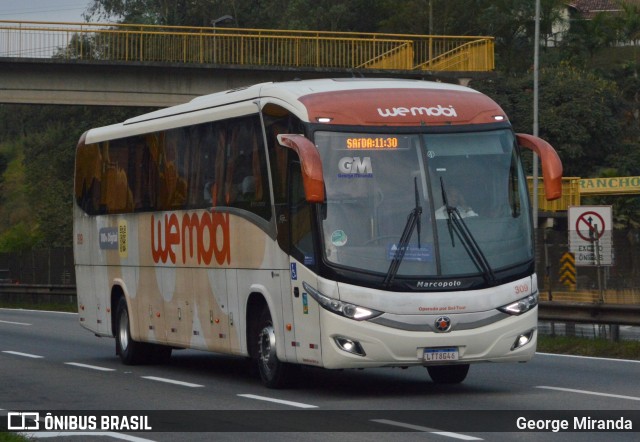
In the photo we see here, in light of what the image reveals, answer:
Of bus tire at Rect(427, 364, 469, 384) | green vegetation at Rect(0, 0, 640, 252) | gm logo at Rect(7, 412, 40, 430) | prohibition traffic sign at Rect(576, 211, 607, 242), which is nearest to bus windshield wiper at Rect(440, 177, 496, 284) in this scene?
bus tire at Rect(427, 364, 469, 384)

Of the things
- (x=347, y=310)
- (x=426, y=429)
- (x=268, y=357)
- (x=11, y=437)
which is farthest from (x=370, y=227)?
(x=11, y=437)

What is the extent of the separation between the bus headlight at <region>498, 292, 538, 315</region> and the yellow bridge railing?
30.5 m

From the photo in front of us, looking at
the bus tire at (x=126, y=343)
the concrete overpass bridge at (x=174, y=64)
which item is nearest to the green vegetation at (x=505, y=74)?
the concrete overpass bridge at (x=174, y=64)

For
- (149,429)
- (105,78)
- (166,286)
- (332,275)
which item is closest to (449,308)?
(332,275)

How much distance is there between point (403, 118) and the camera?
15.0 meters

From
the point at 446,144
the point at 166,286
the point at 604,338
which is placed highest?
the point at 446,144

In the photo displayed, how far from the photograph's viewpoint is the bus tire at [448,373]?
1619 centimetres

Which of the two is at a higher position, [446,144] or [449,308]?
[446,144]

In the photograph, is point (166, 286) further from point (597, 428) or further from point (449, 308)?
point (597, 428)

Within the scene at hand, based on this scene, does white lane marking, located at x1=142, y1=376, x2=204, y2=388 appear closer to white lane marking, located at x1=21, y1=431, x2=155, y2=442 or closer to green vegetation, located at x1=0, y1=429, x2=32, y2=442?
white lane marking, located at x1=21, y1=431, x2=155, y2=442

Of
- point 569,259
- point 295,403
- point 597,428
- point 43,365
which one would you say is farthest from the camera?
point 569,259

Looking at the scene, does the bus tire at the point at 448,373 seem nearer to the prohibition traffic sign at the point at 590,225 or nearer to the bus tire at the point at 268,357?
the bus tire at the point at 268,357

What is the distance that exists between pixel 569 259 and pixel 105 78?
1921 centimetres

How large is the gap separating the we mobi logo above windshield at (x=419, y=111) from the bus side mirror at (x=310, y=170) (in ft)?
3.80
